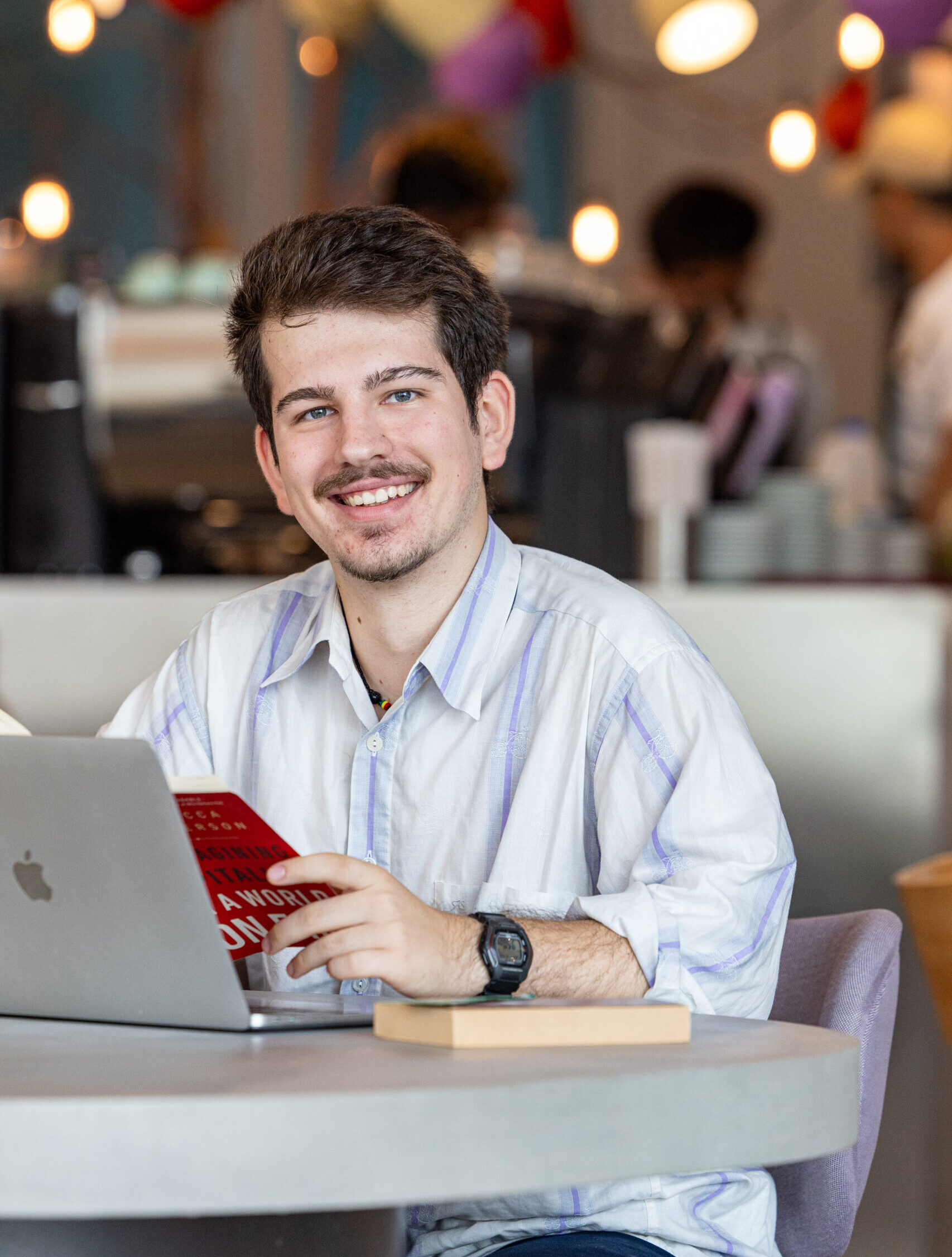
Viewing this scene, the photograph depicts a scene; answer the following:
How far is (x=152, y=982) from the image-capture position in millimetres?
887

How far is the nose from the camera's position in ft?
4.25

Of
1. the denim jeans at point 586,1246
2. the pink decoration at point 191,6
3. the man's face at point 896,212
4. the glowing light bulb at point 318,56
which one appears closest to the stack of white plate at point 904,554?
the man's face at point 896,212

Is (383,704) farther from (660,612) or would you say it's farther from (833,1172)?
(833,1172)

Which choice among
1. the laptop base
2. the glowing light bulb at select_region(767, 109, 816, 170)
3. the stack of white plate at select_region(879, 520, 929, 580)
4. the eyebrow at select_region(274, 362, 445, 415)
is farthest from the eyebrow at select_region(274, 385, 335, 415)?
the glowing light bulb at select_region(767, 109, 816, 170)

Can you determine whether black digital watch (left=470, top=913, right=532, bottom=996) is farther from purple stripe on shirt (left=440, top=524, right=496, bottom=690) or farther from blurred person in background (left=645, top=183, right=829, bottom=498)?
blurred person in background (left=645, top=183, right=829, bottom=498)

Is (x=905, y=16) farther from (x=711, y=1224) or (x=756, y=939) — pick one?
(x=711, y=1224)

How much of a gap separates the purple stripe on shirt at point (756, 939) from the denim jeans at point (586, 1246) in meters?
0.18

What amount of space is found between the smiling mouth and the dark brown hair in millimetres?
105

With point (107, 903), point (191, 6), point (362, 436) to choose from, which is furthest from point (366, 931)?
point (191, 6)

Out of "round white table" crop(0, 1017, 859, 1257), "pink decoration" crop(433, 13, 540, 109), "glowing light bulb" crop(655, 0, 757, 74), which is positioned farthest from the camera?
"pink decoration" crop(433, 13, 540, 109)

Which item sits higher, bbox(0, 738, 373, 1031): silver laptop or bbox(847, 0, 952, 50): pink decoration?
bbox(847, 0, 952, 50): pink decoration

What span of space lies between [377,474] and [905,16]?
110 inches

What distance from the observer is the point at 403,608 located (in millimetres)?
1340

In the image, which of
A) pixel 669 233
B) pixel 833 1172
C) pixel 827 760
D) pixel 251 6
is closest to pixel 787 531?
pixel 827 760
